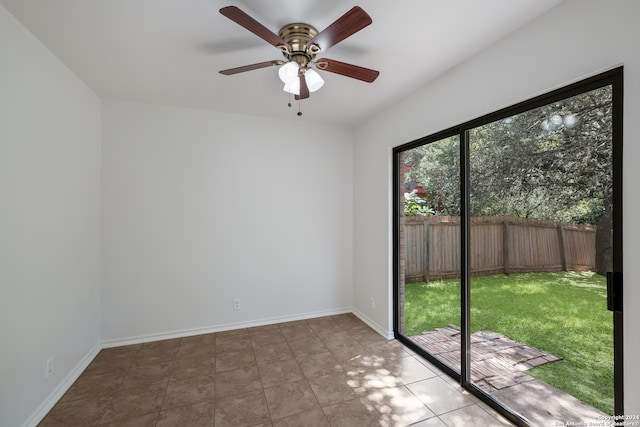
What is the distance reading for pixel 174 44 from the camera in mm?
1960

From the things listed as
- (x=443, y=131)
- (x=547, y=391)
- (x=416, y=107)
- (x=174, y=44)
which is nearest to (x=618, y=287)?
(x=547, y=391)

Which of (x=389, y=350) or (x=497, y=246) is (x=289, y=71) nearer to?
(x=497, y=246)

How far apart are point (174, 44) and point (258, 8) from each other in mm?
771

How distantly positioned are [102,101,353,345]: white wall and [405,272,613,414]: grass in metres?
1.90

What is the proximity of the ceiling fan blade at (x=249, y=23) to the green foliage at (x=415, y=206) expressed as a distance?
1.91m

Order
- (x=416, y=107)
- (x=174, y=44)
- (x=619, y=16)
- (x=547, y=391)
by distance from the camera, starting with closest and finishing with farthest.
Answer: (x=619, y=16) → (x=547, y=391) → (x=174, y=44) → (x=416, y=107)

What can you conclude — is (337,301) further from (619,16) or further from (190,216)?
(619,16)

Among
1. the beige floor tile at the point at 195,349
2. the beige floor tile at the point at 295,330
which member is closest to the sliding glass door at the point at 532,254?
the beige floor tile at the point at 295,330

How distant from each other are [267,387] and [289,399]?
9.6 inches

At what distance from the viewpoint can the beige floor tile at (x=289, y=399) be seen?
6.53 feet

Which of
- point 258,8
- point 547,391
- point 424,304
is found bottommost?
point 547,391

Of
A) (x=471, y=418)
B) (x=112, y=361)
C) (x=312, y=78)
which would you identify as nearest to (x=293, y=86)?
(x=312, y=78)

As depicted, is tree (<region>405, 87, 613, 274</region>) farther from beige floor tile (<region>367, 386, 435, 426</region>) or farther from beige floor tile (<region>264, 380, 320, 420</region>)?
beige floor tile (<region>264, 380, 320, 420</region>)

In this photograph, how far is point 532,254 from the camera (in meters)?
1.87
